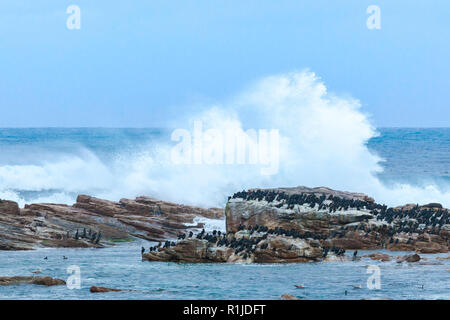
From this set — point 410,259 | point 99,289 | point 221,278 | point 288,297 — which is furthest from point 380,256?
point 99,289

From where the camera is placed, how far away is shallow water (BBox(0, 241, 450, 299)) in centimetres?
3259

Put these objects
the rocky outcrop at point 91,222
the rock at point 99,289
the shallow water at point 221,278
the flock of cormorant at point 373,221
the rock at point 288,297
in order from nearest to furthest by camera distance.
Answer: the rock at point 288,297 → the shallow water at point 221,278 → the rock at point 99,289 → the flock of cormorant at point 373,221 → the rocky outcrop at point 91,222

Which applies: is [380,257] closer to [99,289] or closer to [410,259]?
[410,259]

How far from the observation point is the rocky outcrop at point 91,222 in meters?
52.2

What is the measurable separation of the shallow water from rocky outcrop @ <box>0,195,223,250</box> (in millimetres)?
5388

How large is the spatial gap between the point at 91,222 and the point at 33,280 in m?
23.2

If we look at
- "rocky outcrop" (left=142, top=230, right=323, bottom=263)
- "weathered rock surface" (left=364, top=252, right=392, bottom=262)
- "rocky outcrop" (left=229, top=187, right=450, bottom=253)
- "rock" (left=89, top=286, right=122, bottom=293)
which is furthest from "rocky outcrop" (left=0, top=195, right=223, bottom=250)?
"weathered rock surface" (left=364, top=252, right=392, bottom=262)

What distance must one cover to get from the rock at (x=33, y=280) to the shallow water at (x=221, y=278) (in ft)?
2.18

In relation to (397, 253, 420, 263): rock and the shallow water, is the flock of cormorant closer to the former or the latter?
the shallow water

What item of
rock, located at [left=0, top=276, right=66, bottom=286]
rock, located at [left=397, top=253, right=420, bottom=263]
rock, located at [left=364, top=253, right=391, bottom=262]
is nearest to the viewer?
rock, located at [left=0, top=276, right=66, bottom=286]

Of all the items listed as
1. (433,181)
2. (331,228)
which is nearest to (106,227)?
(331,228)

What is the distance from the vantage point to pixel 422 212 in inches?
2143

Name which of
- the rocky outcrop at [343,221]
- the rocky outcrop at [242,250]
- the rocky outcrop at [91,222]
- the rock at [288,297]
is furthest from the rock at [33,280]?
the rocky outcrop at [343,221]

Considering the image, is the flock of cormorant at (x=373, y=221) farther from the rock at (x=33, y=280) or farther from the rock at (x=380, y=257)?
the rock at (x=33, y=280)
